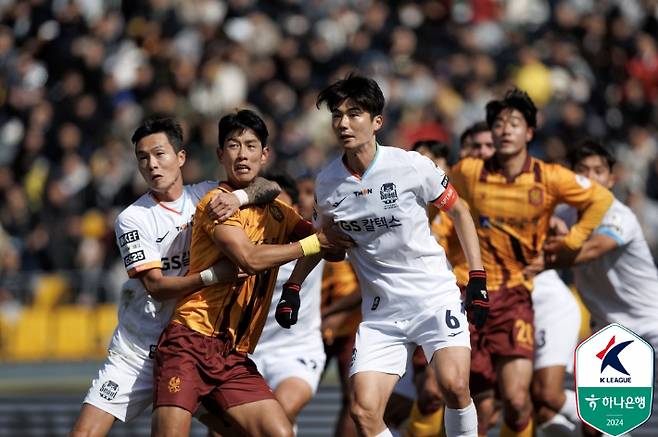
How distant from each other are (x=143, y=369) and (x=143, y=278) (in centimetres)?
67

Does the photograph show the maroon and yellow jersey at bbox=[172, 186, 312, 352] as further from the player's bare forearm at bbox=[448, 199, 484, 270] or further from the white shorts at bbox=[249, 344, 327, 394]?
the white shorts at bbox=[249, 344, 327, 394]

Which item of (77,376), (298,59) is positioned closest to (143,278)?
(77,376)

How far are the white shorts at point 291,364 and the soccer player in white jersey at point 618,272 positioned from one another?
2235 millimetres

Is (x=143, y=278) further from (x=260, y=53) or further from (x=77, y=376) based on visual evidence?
(x=260, y=53)

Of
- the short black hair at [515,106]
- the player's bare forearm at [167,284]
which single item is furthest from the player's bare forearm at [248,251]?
the short black hair at [515,106]

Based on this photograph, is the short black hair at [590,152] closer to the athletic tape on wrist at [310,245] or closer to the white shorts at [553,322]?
the white shorts at [553,322]

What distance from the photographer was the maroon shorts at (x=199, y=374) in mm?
8211

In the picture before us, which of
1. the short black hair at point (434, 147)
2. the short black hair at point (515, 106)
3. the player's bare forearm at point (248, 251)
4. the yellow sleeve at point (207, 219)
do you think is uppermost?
the short black hair at point (515, 106)

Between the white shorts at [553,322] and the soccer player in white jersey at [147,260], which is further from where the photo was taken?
the white shorts at [553,322]

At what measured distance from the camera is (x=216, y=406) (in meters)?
8.48

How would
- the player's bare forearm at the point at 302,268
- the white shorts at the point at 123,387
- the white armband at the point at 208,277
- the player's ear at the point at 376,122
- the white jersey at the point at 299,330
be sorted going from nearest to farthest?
the white armband at the point at 208,277, the player's ear at the point at 376,122, the player's bare forearm at the point at 302,268, the white shorts at the point at 123,387, the white jersey at the point at 299,330

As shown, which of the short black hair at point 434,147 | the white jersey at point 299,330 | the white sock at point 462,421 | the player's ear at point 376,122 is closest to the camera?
the white sock at point 462,421

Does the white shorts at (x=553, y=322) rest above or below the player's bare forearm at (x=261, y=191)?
below

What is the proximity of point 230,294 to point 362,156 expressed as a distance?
4.05ft
